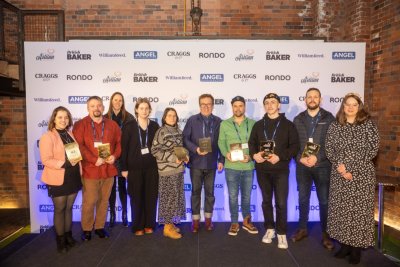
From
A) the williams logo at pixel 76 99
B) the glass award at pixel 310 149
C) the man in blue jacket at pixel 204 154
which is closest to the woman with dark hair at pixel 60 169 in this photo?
the williams logo at pixel 76 99

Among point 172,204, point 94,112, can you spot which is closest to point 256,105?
point 172,204

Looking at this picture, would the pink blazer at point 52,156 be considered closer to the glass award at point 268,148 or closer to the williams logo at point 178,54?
the williams logo at point 178,54

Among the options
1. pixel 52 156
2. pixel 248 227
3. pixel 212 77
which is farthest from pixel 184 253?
pixel 212 77

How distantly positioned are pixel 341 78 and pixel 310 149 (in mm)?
1822

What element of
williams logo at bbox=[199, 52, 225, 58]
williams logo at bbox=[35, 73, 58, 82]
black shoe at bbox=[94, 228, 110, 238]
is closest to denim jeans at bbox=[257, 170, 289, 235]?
williams logo at bbox=[199, 52, 225, 58]

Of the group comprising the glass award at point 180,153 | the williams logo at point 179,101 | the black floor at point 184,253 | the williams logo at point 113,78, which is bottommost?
the black floor at point 184,253

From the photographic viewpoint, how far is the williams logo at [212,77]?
4.69 m

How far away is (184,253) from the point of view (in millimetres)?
3539

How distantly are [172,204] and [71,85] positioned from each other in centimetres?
251

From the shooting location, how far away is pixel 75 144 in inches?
137

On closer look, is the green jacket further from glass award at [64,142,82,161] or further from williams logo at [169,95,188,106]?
glass award at [64,142,82,161]

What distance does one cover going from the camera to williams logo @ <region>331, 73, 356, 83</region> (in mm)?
4703

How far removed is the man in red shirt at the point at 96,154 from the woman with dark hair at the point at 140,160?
0.15m

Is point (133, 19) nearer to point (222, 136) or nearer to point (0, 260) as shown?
point (222, 136)
